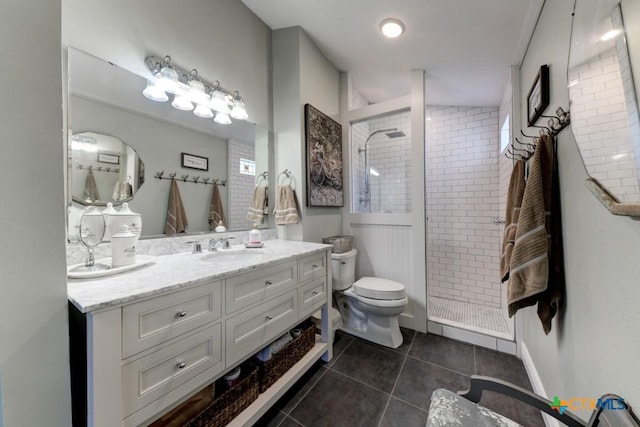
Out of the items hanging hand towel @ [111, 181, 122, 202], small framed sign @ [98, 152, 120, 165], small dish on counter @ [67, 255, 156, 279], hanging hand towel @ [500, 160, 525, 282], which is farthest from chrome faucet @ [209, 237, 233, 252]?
hanging hand towel @ [500, 160, 525, 282]

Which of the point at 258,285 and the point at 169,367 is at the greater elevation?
the point at 258,285

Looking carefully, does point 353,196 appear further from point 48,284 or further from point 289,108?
point 48,284

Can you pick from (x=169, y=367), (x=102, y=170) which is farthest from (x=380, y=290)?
(x=102, y=170)

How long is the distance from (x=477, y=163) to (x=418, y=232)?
1.31m

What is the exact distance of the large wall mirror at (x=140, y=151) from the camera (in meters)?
1.13

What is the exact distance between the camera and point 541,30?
1.45 metres

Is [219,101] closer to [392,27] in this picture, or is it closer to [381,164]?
[392,27]

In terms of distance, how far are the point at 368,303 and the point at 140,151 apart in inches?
77.3

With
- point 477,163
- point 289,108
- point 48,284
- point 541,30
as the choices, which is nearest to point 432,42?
point 541,30

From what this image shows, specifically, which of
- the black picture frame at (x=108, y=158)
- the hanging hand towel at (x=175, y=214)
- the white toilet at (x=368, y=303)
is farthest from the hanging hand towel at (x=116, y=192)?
the white toilet at (x=368, y=303)

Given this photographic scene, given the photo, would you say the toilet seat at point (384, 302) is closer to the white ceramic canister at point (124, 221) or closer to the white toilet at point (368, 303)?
the white toilet at point (368, 303)

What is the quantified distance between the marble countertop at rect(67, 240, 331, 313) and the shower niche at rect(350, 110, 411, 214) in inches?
59.6

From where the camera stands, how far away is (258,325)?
1229 millimetres

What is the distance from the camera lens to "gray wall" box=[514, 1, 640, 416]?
67cm
